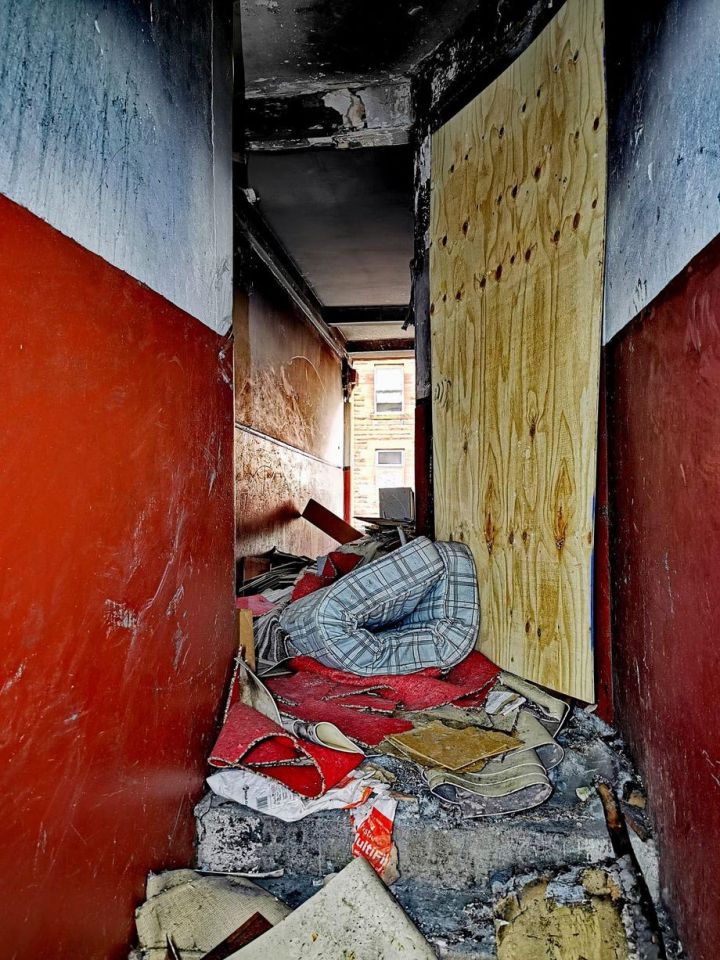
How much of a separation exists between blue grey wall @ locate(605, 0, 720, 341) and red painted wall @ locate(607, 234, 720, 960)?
0.10 meters

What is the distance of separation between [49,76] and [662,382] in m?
1.43

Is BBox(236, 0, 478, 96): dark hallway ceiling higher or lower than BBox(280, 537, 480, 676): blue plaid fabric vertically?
higher

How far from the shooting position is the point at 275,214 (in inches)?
195

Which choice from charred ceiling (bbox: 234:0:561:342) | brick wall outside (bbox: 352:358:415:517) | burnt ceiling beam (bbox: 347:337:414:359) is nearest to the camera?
charred ceiling (bbox: 234:0:561:342)

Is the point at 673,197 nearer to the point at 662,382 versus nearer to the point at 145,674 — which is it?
the point at 662,382

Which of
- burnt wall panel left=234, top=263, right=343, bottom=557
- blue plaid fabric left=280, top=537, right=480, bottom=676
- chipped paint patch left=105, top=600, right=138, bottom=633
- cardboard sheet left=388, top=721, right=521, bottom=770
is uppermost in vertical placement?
burnt wall panel left=234, top=263, right=343, bottom=557

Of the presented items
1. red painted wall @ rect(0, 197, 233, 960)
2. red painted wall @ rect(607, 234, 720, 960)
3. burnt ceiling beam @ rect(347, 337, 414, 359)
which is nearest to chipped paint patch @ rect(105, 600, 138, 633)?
red painted wall @ rect(0, 197, 233, 960)

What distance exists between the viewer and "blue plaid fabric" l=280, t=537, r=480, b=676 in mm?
2541

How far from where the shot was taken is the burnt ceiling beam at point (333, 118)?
3309mm

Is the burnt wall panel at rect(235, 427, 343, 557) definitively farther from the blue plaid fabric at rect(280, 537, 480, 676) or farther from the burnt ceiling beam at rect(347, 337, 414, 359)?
the burnt ceiling beam at rect(347, 337, 414, 359)

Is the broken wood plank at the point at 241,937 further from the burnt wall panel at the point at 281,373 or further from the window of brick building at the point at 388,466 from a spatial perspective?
the window of brick building at the point at 388,466

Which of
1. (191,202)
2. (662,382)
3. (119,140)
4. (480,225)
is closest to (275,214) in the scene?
(480,225)

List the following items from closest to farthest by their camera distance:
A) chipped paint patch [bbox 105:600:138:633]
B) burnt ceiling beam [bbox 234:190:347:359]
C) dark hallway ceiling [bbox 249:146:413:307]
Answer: chipped paint patch [bbox 105:600:138:633] → dark hallway ceiling [bbox 249:146:413:307] → burnt ceiling beam [bbox 234:190:347:359]

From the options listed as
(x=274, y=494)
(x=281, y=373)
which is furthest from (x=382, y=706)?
(x=281, y=373)
